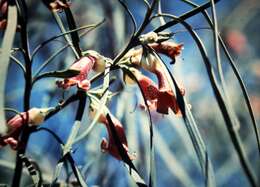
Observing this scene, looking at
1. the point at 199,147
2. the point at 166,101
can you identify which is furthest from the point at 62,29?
the point at 199,147

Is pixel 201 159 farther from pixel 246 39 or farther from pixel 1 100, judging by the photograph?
pixel 246 39

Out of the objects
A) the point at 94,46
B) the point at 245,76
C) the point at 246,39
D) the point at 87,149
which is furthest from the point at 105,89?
the point at 246,39

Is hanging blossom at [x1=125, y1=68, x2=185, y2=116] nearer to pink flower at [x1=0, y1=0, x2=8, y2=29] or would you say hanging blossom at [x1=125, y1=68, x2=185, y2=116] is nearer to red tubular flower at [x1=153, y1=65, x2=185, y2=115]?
red tubular flower at [x1=153, y1=65, x2=185, y2=115]

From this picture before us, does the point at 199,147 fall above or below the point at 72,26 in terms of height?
below

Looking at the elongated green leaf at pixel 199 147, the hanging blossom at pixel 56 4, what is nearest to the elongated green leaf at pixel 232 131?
the elongated green leaf at pixel 199 147

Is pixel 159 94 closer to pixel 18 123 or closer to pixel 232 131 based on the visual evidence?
pixel 18 123

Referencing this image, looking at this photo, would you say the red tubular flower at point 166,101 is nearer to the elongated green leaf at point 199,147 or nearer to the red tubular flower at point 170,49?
the red tubular flower at point 170,49
